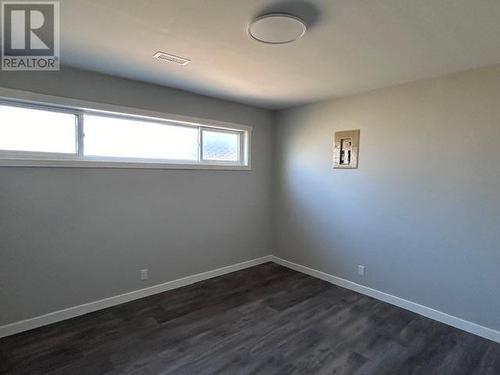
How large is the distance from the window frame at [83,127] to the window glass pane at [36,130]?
0.04 m

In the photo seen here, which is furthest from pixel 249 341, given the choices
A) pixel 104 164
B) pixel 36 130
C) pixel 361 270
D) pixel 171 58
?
pixel 36 130

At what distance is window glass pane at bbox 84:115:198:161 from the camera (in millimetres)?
2886

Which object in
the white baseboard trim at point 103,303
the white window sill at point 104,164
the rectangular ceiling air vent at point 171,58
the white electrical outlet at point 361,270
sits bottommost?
the white baseboard trim at point 103,303

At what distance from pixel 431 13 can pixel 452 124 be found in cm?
138

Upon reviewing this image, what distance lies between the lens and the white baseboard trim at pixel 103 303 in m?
2.44

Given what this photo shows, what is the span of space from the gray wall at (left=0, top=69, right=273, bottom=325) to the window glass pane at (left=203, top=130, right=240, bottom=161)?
242mm

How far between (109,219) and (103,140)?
33.3 inches

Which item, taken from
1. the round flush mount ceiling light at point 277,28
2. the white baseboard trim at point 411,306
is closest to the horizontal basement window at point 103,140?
the round flush mount ceiling light at point 277,28

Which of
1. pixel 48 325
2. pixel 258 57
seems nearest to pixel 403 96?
pixel 258 57

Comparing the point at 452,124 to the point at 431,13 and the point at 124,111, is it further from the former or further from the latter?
the point at 124,111

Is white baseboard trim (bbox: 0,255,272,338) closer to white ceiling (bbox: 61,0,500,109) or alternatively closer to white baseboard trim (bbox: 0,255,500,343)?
white baseboard trim (bbox: 0,255,500,343)

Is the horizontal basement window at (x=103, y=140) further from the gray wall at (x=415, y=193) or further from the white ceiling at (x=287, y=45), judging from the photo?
the gray wall at (x=415, y=193)

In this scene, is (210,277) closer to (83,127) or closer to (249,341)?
(249,341)

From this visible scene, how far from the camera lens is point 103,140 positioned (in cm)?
294
